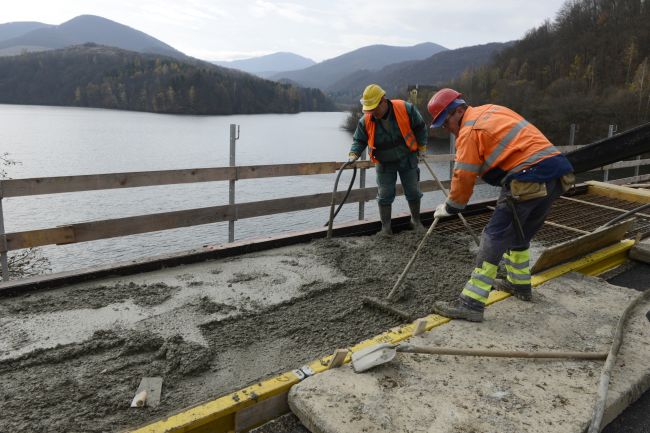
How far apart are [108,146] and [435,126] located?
27.5 metres

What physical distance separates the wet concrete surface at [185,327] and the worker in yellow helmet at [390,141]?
975mm

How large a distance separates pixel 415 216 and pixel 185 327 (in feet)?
10.5

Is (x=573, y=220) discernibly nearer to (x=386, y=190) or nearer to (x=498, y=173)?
(x=386, y=190)

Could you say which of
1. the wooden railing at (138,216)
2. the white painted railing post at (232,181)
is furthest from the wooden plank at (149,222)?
the white painted railing post at (232,181)

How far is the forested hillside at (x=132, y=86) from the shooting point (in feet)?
215

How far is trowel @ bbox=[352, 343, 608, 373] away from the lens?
2.43 meters

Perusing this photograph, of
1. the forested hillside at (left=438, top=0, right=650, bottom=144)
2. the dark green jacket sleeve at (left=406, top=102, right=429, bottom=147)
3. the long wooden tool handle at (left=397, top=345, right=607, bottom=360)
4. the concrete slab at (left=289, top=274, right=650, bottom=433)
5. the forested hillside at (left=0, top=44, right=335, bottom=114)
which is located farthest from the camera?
the forested hillside at (left=0, top=44, right=335, bottom=114)

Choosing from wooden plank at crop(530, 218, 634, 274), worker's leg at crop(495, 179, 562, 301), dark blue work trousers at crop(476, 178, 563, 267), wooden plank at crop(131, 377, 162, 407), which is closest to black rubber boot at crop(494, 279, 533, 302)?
worker's leg at crop(495, 179, 562, 301)

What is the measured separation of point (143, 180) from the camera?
4.48 meters

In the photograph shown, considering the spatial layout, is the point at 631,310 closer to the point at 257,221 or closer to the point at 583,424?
the point at 583,424

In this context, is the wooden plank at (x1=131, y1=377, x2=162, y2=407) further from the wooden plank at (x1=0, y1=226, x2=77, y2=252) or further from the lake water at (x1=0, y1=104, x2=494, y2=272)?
the lake water at (x1=0, y1=104, x2=494, y2=272)

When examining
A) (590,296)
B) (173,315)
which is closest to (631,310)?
(590,296)

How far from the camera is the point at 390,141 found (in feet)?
16.3

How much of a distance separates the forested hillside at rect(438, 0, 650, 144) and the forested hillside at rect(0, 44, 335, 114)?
32.9 meters
